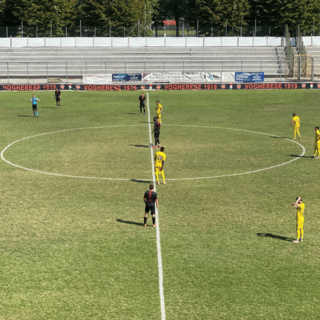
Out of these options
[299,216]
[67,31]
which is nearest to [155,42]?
[67,31]

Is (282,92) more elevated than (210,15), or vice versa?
(210,15)

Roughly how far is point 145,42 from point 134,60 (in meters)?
7.10

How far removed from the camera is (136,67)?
276 feet

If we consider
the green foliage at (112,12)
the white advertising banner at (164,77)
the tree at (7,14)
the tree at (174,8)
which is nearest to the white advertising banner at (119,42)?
the green foliage at (112,12)

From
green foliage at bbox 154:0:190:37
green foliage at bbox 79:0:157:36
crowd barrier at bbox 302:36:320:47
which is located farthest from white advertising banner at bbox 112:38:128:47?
green foliage at bbox 154:0:190:37

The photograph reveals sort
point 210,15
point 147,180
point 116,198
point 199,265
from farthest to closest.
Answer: point 210,15 → point 147,180 → point 116,198 → point 199,265

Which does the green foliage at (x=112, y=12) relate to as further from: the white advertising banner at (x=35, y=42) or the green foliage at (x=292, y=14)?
the green foliage at (x=292, y=14)

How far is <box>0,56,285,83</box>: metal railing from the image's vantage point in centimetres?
8269

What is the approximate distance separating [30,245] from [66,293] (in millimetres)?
4112

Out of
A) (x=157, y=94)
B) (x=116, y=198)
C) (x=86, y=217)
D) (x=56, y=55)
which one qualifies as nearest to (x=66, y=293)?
(x=86, y=217)

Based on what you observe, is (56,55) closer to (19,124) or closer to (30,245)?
(19,124)

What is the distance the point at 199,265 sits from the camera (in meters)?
16.5

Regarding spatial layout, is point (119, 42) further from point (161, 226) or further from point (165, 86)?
point (161, 226)

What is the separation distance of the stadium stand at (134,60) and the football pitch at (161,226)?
1697 inches
